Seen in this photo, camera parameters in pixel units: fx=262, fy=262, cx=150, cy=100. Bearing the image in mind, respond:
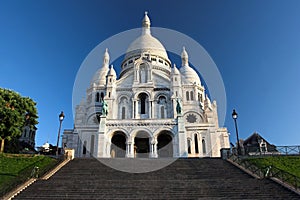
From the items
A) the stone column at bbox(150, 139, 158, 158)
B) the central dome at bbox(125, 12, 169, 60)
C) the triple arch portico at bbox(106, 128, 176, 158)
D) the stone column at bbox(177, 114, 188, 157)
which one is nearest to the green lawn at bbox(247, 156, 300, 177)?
the stone column at bbox(177, 114, 188, 157)

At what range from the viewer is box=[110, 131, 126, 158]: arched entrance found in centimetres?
3325

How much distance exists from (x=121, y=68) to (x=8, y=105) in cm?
2867

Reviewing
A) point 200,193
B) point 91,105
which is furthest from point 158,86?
point 200,193

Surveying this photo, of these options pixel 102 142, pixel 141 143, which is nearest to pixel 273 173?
pixel 102 142

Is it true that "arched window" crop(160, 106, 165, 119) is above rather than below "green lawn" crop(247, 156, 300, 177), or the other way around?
above

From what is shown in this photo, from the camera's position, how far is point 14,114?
78.9 ft

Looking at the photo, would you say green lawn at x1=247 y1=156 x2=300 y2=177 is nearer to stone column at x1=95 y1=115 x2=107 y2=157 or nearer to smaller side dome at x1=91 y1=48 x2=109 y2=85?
Result: stone column at x1=95 y1=115 x2=107 y2=157

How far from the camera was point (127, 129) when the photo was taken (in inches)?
1228

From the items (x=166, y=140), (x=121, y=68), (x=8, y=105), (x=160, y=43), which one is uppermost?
(x=160, y=43)

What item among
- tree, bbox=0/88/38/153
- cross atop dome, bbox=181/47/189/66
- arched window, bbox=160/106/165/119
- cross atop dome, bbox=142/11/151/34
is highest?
cross atop dome, bbox=142/11/151/34

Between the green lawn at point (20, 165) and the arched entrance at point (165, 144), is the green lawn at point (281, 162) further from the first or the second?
the green lawn at point (20, 165)

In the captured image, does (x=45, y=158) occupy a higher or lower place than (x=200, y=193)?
higher

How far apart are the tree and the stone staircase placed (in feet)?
33.7

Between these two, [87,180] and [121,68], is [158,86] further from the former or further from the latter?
[87,180]
